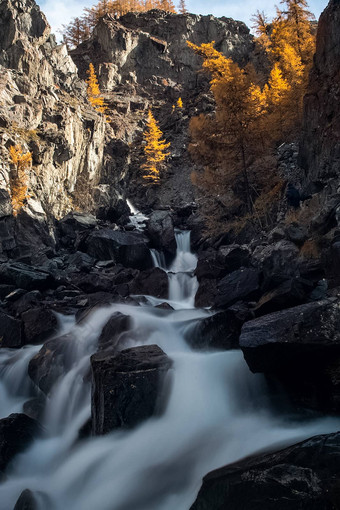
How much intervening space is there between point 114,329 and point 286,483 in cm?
706

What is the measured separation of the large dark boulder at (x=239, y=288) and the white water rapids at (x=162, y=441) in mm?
2484

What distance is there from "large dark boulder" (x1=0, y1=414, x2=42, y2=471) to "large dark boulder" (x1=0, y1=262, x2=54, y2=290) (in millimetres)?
8854

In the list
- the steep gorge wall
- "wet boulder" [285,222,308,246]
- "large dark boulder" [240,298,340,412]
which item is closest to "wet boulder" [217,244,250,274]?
"wet boulder" [285,222,308,246]

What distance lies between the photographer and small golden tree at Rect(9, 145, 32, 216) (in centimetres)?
2033

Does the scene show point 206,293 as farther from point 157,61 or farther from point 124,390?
point 157,61

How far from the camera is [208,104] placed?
44000 mm

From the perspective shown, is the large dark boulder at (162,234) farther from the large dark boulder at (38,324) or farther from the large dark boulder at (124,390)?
the large dark boulder at (124,390)

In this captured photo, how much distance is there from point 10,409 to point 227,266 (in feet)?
31.0

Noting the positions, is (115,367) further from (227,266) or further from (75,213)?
(75,213)

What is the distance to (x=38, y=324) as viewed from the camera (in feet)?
37.0

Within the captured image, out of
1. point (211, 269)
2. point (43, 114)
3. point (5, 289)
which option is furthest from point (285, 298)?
point (43, 114)

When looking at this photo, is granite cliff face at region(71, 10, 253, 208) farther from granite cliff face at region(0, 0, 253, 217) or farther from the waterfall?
the waterfall

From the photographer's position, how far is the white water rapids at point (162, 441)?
4820 mm

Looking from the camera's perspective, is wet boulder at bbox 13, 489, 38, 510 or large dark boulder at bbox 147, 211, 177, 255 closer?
wet boulder at bbox 13, 489, 38, 510
